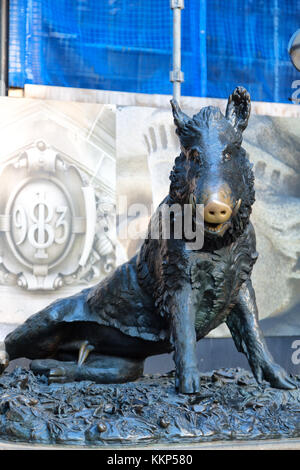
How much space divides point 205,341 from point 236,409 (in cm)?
357

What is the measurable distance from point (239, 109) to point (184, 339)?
0.91 m

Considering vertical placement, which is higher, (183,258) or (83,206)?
(83,206)

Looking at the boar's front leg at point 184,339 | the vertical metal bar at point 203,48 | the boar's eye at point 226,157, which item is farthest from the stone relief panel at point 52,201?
the boar's eye at point 226,157

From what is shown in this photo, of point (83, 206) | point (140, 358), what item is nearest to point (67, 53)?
point (83, 206)

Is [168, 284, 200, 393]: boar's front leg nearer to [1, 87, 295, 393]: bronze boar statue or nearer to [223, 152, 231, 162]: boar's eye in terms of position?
[1, 87, 295, 393]: bronze boar statue

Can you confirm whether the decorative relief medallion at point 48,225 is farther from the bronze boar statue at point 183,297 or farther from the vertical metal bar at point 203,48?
the bronze boar statue at point 183,297

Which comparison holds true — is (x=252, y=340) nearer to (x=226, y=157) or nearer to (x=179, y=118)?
(x=226, y=157)

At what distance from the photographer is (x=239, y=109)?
299cm

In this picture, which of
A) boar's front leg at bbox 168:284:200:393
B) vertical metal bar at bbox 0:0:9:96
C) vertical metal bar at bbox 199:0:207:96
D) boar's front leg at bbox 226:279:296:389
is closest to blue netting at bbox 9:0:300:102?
vertical metal bar at bbox 199:0:207:96

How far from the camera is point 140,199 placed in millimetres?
6324

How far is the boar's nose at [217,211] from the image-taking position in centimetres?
261

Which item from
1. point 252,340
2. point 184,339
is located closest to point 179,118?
point 184,339

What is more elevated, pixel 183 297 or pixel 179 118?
pixel 179 118

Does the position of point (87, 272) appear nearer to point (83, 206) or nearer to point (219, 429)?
point (83, 206)
